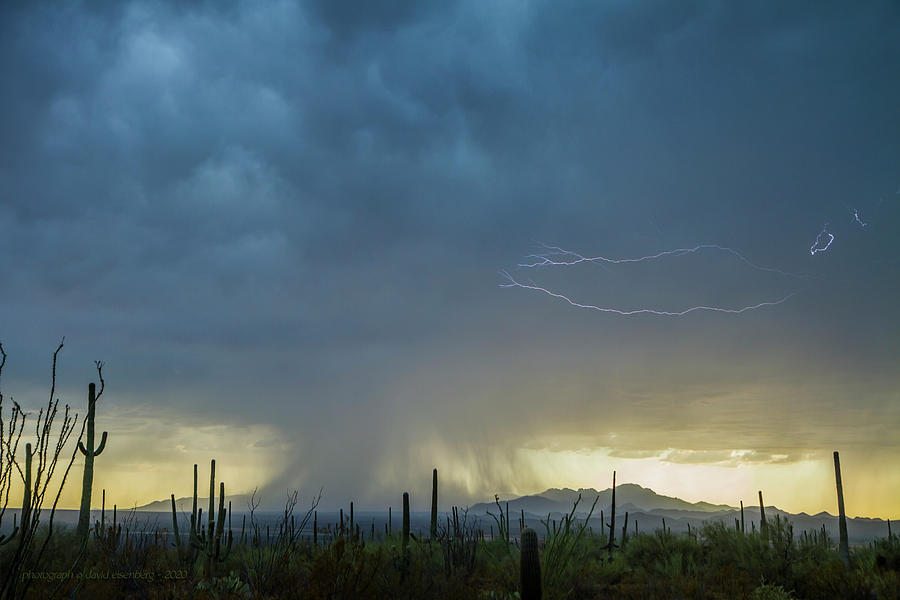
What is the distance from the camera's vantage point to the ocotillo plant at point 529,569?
6.64m

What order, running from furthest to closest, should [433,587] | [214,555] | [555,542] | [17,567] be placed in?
[214,555] → [433,587] → [555,542] → [17,567]

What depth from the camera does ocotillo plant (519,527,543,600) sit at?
6.64 metres

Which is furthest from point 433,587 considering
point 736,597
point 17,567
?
point 17,567

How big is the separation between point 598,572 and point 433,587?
26.0 feet

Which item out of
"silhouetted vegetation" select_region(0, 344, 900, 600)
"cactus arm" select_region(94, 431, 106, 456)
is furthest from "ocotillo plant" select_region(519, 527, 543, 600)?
"cactus arm" select_region(94, 431, 106, 456)

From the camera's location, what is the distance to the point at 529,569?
670cm

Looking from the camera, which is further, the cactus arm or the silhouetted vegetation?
the cactus arm

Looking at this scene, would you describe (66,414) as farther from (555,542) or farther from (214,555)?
→ (214,555)

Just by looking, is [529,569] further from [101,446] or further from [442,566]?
[101,446]

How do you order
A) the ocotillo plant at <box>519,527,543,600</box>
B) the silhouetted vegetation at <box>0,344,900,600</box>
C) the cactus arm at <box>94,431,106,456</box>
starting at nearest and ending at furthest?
1. the ocotillo plant at <box>519,527,543,600</box>
2. the silhouetted vegetation at <box>0,344,900,600</box>
3. the cactus arm at <box>94,431,106,456</box>

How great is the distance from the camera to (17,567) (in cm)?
436

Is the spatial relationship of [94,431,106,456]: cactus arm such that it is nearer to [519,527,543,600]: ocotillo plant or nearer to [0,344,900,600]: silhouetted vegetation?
[0,344,900,600]: silhouetted vegetation

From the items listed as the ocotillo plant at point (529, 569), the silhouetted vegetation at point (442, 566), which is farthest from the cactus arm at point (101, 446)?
the ocotillo plant at point (529, 569)

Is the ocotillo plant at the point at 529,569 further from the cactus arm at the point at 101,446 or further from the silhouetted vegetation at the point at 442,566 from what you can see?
the cactus arm at the point at 101,446
